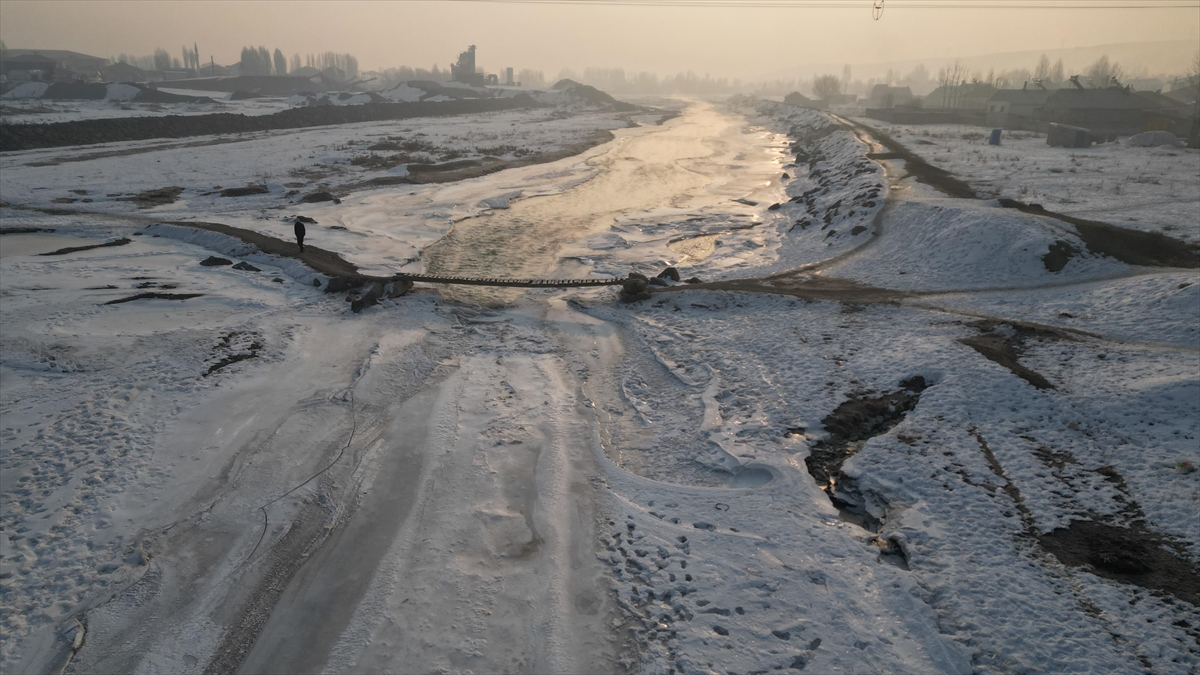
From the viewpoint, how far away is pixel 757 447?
422 inches

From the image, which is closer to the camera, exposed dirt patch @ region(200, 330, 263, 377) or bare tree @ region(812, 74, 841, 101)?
exposed dirt patch @ region(200, 330, 263, 377)

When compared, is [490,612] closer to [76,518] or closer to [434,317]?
[76,518]

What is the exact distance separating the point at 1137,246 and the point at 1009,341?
8354 mm

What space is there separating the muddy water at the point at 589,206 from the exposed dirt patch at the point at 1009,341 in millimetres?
11213

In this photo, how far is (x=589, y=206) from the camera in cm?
3036

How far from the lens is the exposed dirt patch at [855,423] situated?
10273 millimetres

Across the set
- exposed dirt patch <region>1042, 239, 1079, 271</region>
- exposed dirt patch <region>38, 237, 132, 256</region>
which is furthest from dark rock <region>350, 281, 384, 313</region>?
exposed dirt patch <region>1042, 239, 1079, 271</region>

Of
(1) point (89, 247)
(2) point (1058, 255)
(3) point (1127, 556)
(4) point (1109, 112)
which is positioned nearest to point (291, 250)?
(1) point (89, 247)

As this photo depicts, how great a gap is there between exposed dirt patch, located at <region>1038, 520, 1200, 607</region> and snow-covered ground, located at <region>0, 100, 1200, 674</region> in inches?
2.5

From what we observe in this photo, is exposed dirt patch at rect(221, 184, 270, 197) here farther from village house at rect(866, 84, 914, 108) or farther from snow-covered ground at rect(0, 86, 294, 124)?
village house at rect(866, 84, 914, 108)

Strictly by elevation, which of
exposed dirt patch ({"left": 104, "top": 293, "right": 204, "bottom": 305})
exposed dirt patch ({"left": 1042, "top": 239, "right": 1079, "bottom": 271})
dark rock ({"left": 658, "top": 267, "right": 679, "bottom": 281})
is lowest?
exposed dirt patch ({"left": 104, "top": 293, "right": 204, "bottom": 305})

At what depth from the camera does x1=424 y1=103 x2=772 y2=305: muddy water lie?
21000 mm

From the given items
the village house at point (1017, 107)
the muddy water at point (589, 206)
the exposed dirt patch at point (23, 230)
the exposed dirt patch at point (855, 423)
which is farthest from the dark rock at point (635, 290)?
the village house at point (1017, 107)

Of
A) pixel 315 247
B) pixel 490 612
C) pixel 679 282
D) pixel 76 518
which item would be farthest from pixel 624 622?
pixel 315 247
